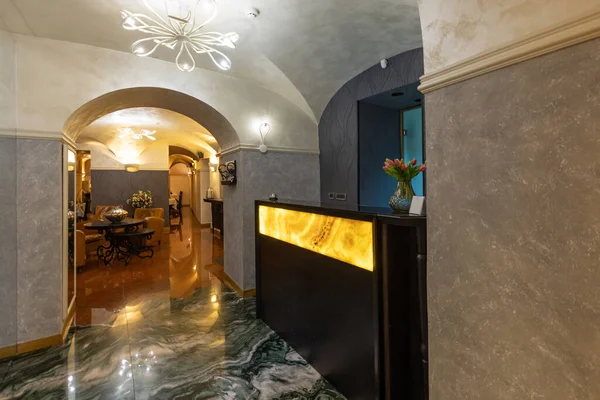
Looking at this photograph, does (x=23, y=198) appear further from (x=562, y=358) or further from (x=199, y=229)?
(x=199, y=229)

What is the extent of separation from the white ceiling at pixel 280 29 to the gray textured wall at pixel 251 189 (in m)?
1.18

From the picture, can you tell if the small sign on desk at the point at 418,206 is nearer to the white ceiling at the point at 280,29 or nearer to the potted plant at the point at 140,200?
the white ceiling at the point at 280,29

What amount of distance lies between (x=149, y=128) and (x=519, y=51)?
314 inches

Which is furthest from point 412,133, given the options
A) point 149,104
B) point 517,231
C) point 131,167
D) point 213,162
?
point 131,167

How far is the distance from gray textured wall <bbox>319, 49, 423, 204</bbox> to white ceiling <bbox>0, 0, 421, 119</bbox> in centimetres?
15

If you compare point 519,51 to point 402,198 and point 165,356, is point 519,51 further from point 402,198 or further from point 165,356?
point 165,356

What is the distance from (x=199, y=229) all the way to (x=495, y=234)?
10.4 m

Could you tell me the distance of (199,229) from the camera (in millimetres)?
10586

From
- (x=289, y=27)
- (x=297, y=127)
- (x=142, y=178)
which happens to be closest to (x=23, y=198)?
(x=289, y=27)

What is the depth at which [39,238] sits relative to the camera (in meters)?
2.89

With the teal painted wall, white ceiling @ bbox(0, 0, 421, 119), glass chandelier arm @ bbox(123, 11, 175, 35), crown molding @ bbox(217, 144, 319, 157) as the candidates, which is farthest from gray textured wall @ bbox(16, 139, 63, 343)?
the teal painted wall

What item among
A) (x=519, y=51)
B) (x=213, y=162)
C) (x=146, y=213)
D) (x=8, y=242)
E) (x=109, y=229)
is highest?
(x=213, y=162)

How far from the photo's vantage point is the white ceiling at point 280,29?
2564 mm

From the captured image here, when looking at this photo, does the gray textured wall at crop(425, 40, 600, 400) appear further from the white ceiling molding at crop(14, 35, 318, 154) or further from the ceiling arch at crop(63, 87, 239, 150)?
the ceiling arch at crop(63, 87, 239, 150)
